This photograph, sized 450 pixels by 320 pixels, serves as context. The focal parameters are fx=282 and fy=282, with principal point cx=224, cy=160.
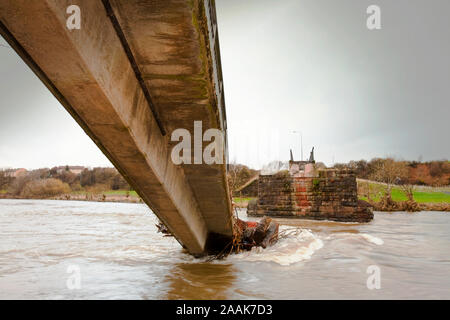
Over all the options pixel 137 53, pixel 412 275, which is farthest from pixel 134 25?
pixel 412 275

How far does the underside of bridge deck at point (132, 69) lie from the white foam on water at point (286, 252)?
123 inches

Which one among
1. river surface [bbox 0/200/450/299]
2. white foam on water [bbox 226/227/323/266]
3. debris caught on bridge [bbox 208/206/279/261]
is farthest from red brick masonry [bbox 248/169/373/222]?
debris caught on bridge [bbox 208/206/279/261]

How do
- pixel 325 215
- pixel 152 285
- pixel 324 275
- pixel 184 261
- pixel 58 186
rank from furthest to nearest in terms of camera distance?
pixel 58 186 < pixel 325 215 < pixel 184 261 < pixel 324 275 < pixel 152 285

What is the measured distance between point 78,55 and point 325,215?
1856 cm

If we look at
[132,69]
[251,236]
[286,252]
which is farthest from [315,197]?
[132,69]

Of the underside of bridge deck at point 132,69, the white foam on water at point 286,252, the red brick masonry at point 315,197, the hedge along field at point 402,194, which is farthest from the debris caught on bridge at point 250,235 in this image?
the hedge along field at point 402,194

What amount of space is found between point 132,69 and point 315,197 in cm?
1767

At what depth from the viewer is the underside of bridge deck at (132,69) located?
7.42ft

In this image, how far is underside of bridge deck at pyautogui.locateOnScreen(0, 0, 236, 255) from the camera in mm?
2262

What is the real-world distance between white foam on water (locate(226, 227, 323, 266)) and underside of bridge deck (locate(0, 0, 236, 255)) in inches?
123

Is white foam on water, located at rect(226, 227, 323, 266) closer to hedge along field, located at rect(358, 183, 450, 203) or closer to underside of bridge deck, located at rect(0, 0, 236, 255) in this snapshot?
underside of bridge deck, located at rect(0, 0, 236, 255)

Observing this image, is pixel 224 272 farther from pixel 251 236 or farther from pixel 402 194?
pixel 402 194

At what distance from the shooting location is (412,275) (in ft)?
17.5
